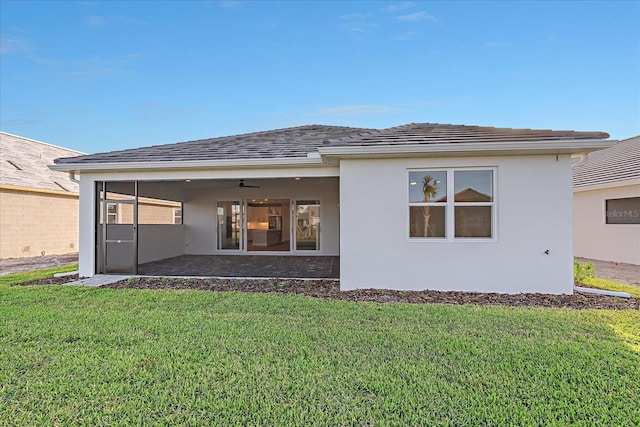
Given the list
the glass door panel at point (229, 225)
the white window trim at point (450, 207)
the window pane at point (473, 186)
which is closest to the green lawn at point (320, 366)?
the white window trim at point (450, 207)

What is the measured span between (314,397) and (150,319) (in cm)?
335

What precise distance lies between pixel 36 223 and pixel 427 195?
1596 centimetres

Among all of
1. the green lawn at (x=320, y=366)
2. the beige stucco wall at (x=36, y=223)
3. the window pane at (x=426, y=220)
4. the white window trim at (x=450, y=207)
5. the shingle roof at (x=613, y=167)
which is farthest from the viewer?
the beige stucco wall at (x=36, y=223)

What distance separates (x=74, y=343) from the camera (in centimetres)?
405

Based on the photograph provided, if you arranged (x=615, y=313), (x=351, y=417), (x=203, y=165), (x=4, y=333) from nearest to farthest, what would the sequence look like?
(x=351, y=417), (x=4, y=333), (x=615, y=313), (x=203, y=165)

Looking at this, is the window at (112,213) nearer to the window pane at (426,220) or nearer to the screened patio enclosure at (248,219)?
the screened patio enclosure at (248,219)

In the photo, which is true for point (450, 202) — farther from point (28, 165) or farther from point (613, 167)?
point (28, 165)

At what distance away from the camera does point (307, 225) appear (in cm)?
1469

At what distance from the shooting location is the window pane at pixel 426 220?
23.0ft

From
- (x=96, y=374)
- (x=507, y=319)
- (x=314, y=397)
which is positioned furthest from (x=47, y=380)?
(x=507, y=319)

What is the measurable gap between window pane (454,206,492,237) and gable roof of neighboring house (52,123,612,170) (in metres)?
1.17

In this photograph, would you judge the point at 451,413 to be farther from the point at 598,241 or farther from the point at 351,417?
the point at 598,241

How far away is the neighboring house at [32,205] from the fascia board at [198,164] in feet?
22.9

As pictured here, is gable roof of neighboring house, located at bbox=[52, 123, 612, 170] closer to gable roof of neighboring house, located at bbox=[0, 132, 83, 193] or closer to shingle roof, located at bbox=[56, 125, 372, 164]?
shingle roof, located at bbox=[56, 125, 372, 164]
